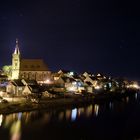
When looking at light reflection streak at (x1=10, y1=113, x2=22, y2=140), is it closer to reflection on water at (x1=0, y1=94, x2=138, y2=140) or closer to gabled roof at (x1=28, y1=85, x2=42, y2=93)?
reflection on water at (x1=0, y1=94, x2=138, y2=140)

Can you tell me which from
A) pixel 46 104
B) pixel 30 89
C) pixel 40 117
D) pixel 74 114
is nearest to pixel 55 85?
pixel 30 89

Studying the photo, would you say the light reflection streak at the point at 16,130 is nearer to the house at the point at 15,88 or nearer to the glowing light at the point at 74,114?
the glowing light at the point at 74,114

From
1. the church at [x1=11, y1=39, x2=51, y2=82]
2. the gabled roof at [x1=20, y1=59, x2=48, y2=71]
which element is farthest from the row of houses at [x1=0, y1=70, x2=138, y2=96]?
the gabled roof at [x1=20, y1=59, x2=48, y2=71]

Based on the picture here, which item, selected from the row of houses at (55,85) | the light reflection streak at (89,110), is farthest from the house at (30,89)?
the light reflection streak at (89,110)

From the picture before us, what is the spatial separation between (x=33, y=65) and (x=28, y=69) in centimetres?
146

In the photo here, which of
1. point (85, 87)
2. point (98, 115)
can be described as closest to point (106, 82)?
point (85, 87)

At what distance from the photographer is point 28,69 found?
5175cm

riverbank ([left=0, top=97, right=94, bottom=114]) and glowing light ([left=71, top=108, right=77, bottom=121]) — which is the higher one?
riverbank ([left=0, top=97, right=94, bottom=114])

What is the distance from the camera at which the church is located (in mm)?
50219

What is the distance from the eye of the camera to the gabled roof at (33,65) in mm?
51750

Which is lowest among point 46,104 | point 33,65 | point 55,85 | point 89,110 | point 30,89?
point 89,110

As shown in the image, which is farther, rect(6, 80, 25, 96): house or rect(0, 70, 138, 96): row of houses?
rect(0, 70, 138, 96): row of houses

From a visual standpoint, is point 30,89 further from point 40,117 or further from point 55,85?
point 55,85

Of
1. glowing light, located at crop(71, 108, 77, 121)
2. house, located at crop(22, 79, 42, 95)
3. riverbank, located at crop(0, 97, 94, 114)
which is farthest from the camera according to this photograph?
house, located at crop(22, 79, 42, 95)
